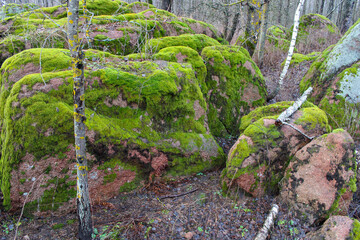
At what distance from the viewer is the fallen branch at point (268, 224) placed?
339 centimetres

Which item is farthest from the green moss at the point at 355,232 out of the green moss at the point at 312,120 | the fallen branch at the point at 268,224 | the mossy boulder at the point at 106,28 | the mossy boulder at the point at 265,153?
the mossy boulder at the point at 106,28

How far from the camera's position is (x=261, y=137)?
Answer: 14.7 feet

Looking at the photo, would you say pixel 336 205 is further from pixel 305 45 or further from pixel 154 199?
pixel 305 45

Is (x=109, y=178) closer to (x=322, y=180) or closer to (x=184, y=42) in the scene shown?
(x=322, y=180)

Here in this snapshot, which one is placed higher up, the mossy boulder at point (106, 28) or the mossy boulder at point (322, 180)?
the mossy boulder at point (106, 28)

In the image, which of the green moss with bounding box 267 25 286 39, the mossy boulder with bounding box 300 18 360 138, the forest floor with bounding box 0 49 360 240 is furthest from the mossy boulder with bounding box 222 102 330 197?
the green moss with bounding box 267 25 286 39

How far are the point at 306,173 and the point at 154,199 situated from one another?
2.73 metres

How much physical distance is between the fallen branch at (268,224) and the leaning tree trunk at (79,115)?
250cm

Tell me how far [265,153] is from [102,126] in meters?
3.12

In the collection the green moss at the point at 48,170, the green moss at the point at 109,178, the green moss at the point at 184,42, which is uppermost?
the green moss at the point at 184,42

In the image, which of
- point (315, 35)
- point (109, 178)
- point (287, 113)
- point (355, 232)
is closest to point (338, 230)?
point (355, 232)

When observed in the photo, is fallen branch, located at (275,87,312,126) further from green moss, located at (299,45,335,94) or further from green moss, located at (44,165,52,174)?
green moss, located at (44,165,52,174)

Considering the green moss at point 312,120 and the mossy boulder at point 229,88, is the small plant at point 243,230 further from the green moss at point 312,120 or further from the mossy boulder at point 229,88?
the mossy boulder at point 229,88

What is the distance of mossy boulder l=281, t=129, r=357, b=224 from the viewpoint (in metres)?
3.71
